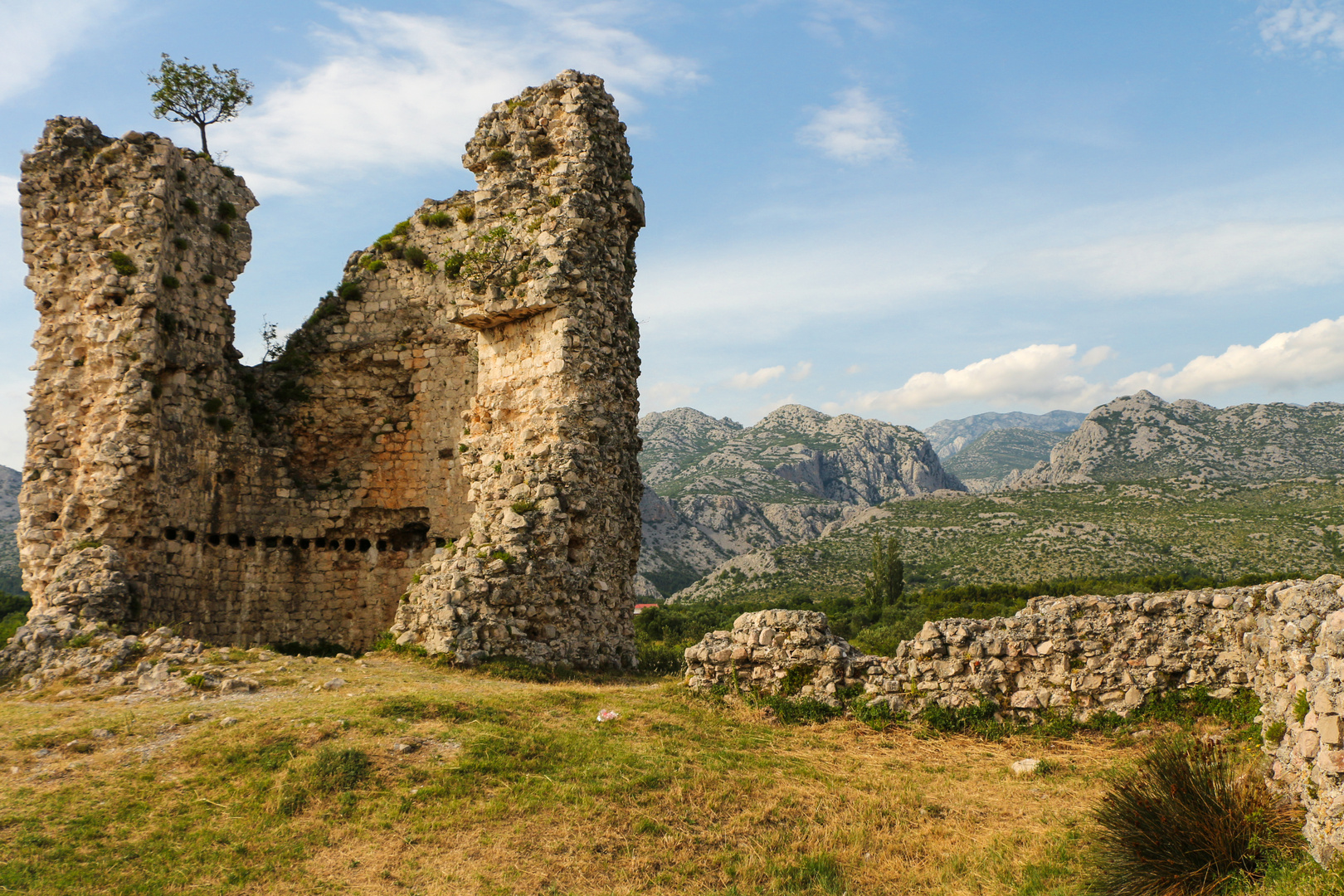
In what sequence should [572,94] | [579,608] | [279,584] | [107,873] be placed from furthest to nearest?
[279,584] → [572,94] → [579,608] → [107,873]

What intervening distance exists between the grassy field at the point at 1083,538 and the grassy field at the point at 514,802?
39094mm

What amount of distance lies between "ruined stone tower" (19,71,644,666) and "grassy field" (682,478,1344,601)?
3519 cm

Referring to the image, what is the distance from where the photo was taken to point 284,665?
11133 mm

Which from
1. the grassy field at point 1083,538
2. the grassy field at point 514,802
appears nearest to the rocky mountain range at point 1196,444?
the grassy field at point 1083,538

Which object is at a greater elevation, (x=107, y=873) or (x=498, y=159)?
(x=498, y=159)

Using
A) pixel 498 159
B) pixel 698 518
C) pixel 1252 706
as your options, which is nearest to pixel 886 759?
pixel 1252 706

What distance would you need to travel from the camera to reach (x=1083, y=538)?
51.6 m

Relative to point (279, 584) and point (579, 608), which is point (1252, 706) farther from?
point (279, 584)

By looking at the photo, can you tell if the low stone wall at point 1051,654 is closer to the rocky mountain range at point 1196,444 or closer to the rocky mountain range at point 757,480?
the rocky mountain range at point 757,480

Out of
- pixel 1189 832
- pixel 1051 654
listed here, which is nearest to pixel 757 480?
pixel 1051 654

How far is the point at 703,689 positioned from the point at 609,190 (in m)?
9.09

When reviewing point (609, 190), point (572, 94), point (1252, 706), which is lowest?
point (1252, 706)

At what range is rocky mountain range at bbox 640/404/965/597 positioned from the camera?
89.1 m

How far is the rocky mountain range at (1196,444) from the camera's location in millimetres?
75625
